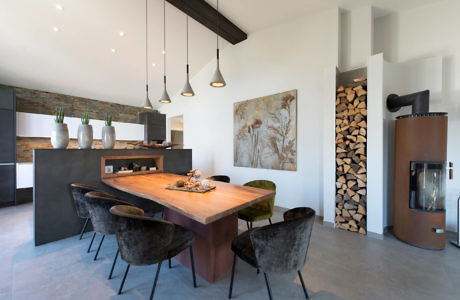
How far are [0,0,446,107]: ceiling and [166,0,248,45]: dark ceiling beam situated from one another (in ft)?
0.43

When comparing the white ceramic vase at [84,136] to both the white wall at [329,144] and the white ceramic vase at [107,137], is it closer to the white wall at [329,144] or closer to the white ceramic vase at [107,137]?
the white ceramic vase at [107,137]

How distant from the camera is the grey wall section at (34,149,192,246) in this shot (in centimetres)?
224

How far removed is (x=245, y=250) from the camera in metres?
1.40

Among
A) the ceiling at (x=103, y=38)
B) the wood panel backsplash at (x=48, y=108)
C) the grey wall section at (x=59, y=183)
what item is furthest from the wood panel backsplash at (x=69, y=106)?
the grey wall section at (x=59, y=183)

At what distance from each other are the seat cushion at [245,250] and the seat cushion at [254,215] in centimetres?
54

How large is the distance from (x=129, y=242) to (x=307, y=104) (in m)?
3.23

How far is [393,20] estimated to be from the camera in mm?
2924

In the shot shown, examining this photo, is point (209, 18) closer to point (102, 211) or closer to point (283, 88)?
point (283, 88)

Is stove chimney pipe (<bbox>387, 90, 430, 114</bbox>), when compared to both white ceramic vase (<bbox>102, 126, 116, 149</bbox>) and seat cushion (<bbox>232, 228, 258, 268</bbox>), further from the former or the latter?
white ceramic vase (<bbox>102, 126, 116, 149</bbox>)

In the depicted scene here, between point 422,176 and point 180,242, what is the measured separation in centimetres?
292

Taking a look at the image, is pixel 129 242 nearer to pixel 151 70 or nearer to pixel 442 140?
pixel 442 140

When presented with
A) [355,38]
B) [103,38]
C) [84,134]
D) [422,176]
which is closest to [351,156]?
[422,176]

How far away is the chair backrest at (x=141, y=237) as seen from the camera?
1.22 meters

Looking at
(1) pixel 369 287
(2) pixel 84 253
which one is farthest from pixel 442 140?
(2) pixel 84 253
